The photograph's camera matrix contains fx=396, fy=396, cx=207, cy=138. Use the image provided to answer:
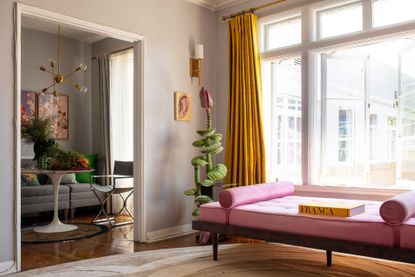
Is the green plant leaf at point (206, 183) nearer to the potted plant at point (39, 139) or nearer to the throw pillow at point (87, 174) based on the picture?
the potted plant at point (39, 139)

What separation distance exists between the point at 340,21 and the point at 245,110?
1.41 metres

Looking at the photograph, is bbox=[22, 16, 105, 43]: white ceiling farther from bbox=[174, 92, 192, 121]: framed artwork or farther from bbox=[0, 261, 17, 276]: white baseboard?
bbox=[0, 261, 17, 276]: white baseboard

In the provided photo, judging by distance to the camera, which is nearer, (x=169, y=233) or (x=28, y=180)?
(x=169, y=233)

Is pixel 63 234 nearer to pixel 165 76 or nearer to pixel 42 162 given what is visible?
pixel 42 162

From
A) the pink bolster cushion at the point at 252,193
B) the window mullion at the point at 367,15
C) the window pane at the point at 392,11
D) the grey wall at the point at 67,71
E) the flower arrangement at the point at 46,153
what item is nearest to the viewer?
the pink bolster cushion at the point at 252,193

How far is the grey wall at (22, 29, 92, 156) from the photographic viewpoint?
6.19 m

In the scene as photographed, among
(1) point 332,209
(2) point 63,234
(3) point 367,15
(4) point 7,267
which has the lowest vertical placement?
(2) point 63,234

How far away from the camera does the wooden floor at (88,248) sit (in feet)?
12.0

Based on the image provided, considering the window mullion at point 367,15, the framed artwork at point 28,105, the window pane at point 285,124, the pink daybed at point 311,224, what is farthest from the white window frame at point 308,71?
the framed artwork at point 28,105

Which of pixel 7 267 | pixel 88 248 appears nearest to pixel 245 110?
A: pixel 88 248

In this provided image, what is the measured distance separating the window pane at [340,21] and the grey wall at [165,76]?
4.83ft

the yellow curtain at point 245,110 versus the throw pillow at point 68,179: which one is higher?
the yellow curtain at point 245,110

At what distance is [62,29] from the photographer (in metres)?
6.31

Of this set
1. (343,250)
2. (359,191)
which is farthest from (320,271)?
(359,191)
